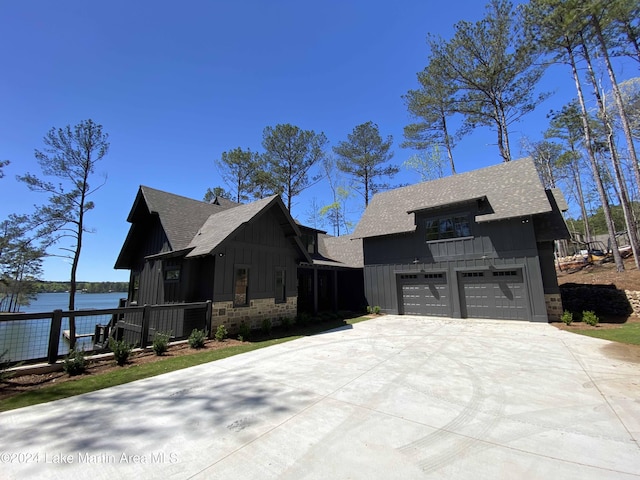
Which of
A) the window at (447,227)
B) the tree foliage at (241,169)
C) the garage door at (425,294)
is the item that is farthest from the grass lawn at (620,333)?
the tree foliage at (241,169)

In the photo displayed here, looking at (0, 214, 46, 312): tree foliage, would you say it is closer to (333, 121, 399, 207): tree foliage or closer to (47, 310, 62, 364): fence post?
(47, 310, 62, 364): fence post

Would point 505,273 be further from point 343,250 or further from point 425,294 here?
point 343,250

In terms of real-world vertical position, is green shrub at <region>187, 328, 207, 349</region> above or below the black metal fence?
below

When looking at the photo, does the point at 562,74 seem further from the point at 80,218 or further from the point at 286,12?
the point at 80,218

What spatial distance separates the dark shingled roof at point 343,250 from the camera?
17.7m

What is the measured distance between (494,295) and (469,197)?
15.6 ft

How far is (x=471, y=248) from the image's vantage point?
13000mm

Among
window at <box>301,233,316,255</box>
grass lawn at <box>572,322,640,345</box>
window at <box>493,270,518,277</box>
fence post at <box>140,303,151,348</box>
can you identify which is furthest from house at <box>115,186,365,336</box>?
grass lawn at <box>572,322,640,345</box>

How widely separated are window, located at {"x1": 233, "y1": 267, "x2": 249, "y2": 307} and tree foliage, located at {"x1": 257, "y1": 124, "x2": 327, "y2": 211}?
13.5m

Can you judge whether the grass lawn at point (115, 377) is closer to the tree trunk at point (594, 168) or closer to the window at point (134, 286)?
the window at point (134, 286)

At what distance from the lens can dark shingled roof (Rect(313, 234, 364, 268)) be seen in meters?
17.7

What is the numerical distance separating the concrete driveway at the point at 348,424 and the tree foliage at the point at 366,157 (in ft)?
68.1

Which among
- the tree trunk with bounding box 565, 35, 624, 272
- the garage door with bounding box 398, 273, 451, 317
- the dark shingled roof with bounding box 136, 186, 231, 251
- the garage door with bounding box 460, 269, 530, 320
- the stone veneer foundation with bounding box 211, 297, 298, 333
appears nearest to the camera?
the stone veneer foundation with bounding box 211, 297, 298, 333

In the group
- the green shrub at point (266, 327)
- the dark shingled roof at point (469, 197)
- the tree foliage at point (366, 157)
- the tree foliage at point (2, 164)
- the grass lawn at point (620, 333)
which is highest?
the tree foliage at point (366, 157)
